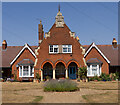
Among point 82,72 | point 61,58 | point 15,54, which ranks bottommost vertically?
point 82,72

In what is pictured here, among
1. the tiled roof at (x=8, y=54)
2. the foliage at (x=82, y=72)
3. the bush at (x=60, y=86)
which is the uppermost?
the tiled roof at (x=8, y=54)

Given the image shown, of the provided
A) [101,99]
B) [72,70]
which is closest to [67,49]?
[72,70]

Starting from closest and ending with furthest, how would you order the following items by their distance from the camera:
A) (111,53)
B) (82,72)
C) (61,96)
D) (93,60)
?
(61,96), (82,72), (93,60), (111,53)

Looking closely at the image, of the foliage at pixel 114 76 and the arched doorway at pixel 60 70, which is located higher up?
the arched doorway at pixel 60 70

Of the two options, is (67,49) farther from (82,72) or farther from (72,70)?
(82,72)

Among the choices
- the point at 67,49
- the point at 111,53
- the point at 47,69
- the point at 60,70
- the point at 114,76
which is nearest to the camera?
the point at 67,49

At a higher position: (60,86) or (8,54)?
(8,54)

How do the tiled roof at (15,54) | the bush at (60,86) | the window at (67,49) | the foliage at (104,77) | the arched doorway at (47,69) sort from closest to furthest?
1. the bush at (60,86)
2. the foliage at (104,77)
3. the window at (67,49)
4. the arched doorway at (47,69)
5. the tiled roof at (15,54)

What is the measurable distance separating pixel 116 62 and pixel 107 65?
261cm

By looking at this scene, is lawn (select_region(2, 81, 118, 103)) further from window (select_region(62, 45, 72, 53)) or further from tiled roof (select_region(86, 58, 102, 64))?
window (select_region(62, 45, 72, 53))

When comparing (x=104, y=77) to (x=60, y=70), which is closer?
(x=104, y=77)

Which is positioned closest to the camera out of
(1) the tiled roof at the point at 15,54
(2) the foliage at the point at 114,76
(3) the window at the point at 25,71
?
(3) the window at the point at 25,71

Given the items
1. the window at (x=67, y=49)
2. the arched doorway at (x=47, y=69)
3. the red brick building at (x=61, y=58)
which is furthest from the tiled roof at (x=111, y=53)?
the arched doorway at (x=47, y=69)

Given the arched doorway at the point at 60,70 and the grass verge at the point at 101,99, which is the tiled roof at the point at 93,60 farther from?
the grass verge at the point at 101,99
